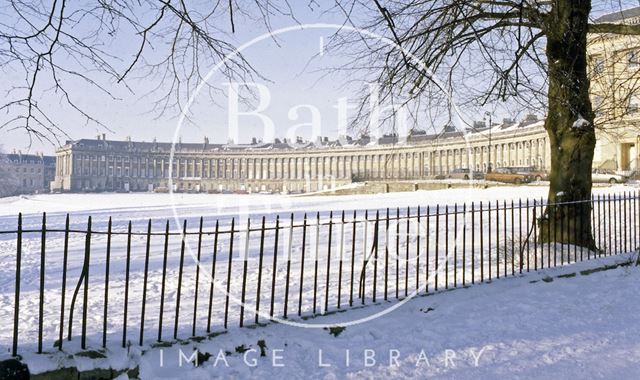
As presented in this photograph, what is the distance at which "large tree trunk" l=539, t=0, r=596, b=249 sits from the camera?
373 inches

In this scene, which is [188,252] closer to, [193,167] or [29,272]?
[29,272]

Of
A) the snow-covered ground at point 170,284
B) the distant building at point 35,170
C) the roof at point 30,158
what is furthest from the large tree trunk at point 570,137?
the roof at point 30,158

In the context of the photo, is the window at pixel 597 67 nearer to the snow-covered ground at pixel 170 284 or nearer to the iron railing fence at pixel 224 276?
the iron railing fence at pixel 224 276

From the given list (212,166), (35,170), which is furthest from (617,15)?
(35,170)

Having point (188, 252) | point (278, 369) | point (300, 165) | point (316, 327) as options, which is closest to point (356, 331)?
point (316, 327)

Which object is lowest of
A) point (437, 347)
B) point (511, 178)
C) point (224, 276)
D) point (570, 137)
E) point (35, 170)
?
point (437, 347)

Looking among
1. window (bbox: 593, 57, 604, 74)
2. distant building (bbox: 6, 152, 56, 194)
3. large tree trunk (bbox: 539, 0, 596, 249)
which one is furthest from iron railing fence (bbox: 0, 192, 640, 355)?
distant building (bbox: 6, 152, 56, 194)

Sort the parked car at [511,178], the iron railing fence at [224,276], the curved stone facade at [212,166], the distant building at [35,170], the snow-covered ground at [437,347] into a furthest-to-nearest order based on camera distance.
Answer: the distant building at [35,170] < the curved stone facade at [212,166] < the parked car at [511,178] < the iron railing fence at [224,276] < the snow-covered ground at [437,347]

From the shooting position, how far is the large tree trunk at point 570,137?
9.48 m

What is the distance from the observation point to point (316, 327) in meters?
5.38

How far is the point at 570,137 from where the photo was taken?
1007 cm

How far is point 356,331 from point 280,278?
337 cm

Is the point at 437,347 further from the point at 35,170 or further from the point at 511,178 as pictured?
the point at 35,170

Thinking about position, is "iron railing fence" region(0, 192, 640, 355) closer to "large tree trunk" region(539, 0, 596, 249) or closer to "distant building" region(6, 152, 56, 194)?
"large tree trunk" region(539, 0, 596, 249)
